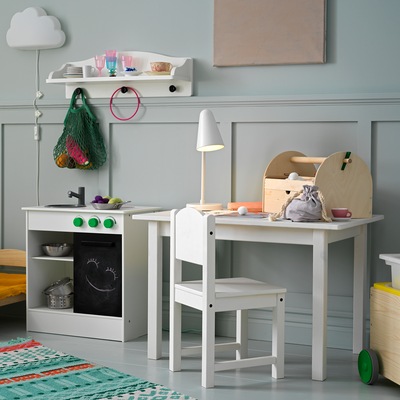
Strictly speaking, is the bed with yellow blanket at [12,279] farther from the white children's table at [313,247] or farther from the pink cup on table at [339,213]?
the pink cup on table at [339,213]

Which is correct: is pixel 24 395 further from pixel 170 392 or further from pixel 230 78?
pixel 230 78

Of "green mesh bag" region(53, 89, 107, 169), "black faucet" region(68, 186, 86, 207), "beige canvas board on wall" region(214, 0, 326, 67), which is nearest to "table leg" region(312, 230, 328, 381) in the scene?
"beige canvas board on wall" region(214, 0, 326, 67)

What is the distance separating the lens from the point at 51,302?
4559mm

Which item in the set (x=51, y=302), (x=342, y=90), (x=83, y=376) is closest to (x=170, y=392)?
(x=83, y=376)

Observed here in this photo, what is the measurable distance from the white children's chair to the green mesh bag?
4.08ft

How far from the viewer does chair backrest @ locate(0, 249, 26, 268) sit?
492 centimetres

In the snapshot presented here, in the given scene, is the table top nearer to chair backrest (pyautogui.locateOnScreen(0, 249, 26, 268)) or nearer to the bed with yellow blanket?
the bed with yellow blanket

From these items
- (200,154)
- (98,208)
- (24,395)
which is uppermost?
(200,154)

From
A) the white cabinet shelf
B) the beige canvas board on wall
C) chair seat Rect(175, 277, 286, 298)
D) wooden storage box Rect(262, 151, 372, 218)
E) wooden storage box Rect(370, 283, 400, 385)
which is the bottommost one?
wooden storage box Rect(370, 283, 400, 385)

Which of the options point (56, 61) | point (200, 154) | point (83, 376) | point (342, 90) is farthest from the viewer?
point (56, 61)

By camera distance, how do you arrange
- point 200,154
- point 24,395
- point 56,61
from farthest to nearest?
point 56,61, point 200,154, point 24,395

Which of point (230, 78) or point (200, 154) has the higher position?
point (230, 78)

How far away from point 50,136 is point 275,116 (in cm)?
145

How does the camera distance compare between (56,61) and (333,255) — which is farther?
(56,61)
